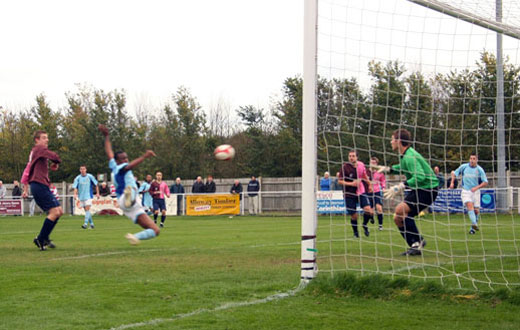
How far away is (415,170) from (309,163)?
1.84 m

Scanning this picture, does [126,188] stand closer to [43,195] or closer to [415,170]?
[415,170]

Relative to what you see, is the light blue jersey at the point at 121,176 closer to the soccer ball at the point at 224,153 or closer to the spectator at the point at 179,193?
the soccer ball at the point at 224,153

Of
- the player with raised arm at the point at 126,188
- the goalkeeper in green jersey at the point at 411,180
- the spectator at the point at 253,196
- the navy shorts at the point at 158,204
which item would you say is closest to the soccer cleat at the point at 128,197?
the player with raised arm at the point at 126,188

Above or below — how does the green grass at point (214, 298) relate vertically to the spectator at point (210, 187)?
below

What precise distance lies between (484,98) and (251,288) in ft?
14.0

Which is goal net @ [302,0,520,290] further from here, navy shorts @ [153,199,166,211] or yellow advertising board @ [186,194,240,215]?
yellow advertising board @ [186,194,240,215]

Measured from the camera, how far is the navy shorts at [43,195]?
41.9 feet

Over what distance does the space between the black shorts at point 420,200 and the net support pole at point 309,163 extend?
224 cm

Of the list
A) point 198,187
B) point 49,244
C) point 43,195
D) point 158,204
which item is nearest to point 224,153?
point 43,195

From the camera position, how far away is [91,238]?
56.7ft

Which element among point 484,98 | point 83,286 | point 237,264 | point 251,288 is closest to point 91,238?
point 237,264

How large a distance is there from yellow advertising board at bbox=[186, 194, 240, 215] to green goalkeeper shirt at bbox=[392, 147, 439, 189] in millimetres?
22908

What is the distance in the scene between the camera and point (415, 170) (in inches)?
357

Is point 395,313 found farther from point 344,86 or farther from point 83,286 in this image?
point 83,286
